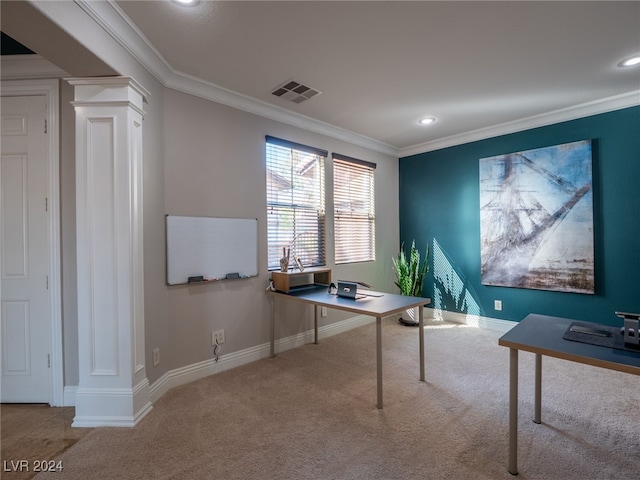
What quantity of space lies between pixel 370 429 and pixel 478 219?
10.3 feet

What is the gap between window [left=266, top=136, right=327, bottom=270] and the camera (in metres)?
3.21

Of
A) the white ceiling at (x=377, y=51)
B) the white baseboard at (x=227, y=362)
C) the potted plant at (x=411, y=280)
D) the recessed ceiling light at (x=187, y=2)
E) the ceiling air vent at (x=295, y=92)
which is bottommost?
the white baseboard at (x=227, y=362)

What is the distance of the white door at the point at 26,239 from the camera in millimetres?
2191

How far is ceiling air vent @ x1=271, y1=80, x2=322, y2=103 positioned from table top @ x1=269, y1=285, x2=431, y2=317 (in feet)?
6.34

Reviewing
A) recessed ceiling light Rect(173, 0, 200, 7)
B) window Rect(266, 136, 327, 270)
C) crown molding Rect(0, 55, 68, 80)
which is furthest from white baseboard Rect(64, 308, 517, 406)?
recessed ceiling light Rect(173, 0, 200, 7)

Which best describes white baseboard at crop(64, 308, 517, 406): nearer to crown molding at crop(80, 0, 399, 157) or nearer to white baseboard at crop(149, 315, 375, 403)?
white baseboard at crop(149, 315, 375, 403)

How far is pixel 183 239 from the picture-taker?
2.52 meters

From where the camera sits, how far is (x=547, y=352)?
139cm

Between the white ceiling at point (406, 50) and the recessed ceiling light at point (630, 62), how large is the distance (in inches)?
2.2

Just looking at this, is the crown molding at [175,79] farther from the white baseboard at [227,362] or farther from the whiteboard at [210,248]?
the white baseboard at [227,362]

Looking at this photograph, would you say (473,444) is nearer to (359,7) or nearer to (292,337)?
(292,337)

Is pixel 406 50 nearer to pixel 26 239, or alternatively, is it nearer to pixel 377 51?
pixel 377 51

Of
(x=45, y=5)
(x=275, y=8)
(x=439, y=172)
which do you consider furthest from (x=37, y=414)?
(x=439, y=172)

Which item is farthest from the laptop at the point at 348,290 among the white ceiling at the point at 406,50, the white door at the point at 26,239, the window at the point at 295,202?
the white door at the point at 26,239
